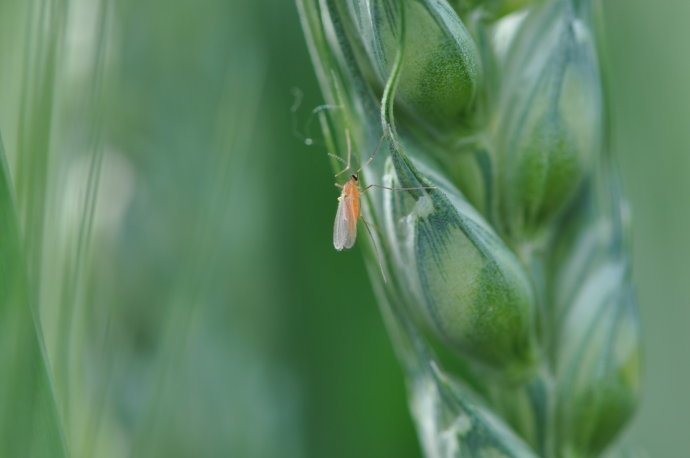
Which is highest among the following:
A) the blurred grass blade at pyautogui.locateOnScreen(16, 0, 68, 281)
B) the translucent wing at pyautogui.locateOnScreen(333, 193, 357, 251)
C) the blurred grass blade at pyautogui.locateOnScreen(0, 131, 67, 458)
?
the blurred grass blade at pyautogui.locateOnScreen(16, 0, 68, 281)

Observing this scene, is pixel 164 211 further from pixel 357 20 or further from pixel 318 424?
pixel 357 20

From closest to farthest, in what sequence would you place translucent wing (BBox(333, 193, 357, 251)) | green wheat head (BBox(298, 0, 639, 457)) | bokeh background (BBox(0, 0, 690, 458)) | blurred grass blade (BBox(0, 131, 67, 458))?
blurred grass blade (BBox(0, 131, 67, 458)) < green wheat head (BBox(298, 0, 639, 457)) < translucent wing (BBox(333, 193, 357, 251)) < bokeh background (BBox(0, 0, 690, 458))

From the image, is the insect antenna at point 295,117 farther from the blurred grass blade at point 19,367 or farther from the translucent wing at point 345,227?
the blurred grass blade at point 19,367

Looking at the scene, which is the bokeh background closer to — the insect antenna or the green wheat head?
the insect antenna

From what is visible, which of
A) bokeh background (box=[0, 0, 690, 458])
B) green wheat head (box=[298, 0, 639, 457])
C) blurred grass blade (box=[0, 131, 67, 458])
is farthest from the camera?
bokeh background (box=[0, 0, 690, 458])

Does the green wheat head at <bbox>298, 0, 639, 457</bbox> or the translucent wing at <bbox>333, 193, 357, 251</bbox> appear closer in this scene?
the green wheat head at <bbox>298, 0, 639, 457</bbox>

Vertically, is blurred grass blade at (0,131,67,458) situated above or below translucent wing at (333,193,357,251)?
below

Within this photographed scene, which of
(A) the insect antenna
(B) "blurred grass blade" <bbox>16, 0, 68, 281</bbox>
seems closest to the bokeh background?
(A) the insect antenna
